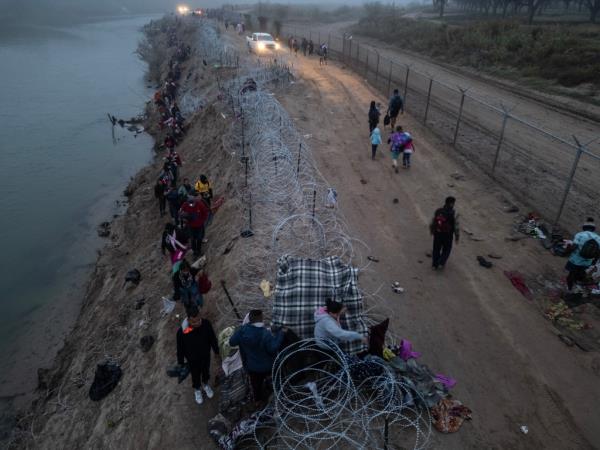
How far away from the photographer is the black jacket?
19.6 feet

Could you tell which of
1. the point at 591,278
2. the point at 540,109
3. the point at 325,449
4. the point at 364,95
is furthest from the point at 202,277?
the point at 540,109

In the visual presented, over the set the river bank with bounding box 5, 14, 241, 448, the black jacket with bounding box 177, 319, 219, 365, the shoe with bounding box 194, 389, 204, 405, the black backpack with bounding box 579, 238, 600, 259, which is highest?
the black backpack with bounding box 579, 238, 600, 259

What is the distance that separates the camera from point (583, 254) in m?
7.94

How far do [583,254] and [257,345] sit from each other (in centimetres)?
629

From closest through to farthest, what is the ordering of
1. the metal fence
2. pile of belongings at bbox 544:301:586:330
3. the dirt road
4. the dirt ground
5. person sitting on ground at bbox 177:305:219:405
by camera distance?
person sitting on ground at bbox 177:305:219:405 → the dirt road → the dirt ground → pile of belongings at bbox 544:301:586:330 → the metal fence

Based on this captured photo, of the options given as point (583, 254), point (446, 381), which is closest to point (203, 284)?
point (446, 381)

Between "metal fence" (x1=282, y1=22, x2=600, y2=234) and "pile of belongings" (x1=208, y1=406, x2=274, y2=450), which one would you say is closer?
"pile of belongings" (x1=208, y1=406, x2=274, y2=450)

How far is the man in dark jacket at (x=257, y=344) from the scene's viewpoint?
552cm

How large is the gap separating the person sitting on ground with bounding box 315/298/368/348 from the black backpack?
502 cm

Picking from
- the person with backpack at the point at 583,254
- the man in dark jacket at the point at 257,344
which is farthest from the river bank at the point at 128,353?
the person with backpack at the point at 583,254

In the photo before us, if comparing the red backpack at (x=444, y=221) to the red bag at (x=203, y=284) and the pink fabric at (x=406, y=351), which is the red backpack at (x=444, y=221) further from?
the red bag at (x=203, y=284)

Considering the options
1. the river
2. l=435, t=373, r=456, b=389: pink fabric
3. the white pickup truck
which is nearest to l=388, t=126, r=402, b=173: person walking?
l=435, t=373, r=456, b=389: pink fabric

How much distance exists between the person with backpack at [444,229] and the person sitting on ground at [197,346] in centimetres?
490

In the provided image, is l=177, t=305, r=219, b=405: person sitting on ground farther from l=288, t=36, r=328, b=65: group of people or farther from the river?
l=288, t=36, r=328, b=65: group of people
